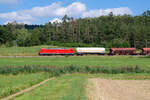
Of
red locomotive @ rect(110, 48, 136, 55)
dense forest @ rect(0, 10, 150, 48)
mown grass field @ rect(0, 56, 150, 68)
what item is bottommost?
mown grass field @ rect(0, 56, 150, 68)

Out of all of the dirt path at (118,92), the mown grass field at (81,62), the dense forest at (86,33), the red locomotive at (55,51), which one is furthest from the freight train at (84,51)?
the dirt path at (118,92)

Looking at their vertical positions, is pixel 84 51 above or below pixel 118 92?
above

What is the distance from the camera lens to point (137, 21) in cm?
13162

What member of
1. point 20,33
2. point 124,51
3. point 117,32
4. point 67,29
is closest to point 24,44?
point 20,33

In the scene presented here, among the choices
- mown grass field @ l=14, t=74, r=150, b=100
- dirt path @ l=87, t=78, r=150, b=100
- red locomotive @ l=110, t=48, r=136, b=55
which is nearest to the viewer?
mown grass field @ l=14, t=74, r=150, b=100

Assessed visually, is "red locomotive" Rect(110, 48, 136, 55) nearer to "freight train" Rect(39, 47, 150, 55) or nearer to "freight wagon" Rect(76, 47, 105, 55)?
"freight train" Rect(39, 47, 150, 55)

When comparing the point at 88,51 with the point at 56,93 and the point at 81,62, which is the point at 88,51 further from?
the point at 56,93

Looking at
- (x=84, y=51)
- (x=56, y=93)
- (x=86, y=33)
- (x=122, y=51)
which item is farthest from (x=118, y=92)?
(x=86, y=33)

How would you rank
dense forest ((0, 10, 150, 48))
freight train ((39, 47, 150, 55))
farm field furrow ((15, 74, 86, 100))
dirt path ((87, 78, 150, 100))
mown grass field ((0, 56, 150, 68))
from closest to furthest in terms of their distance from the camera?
farm field furrow ((15, 74, 86, 100)) → dirt path ((87, 78, 150, 100)) → mown grass field ((0, 56, 150, 68)) → freight train ((39, 47, 150, 55)) → dense forest ((0, 10, 150, 48))

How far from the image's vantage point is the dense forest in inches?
4050

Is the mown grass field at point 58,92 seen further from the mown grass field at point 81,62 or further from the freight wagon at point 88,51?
the freight wagon at point 88,51

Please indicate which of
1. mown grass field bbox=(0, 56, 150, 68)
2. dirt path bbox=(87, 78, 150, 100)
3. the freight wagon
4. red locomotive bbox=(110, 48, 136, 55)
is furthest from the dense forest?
dirt path bbox=(87, 78, 150, 100)

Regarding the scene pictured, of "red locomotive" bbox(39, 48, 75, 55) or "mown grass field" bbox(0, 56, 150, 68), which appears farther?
"red locomotive" bbox(39, 48, 75, 55)

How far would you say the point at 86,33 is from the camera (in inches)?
4685
